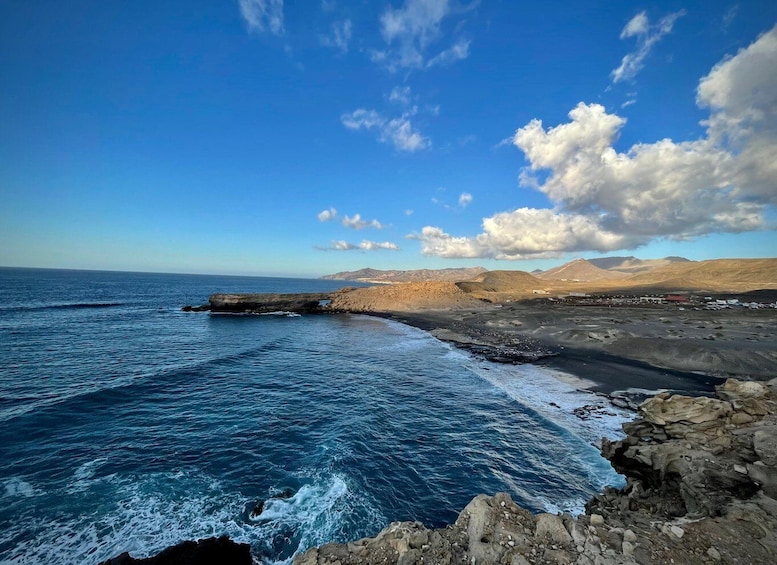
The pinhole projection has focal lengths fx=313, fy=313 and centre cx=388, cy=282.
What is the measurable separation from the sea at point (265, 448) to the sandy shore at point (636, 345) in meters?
5.04

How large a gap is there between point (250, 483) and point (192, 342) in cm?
3383

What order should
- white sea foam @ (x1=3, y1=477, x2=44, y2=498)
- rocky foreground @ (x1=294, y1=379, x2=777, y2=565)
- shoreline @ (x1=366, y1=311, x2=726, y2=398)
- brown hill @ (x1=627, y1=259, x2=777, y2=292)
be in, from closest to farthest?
1. rocky foreground @ (x1=294, y1=379, x2=777, y2=565)
2. white sea foam @ (x1=3, y1=477, x2=44, y2=498)
3. shoreline @ (x1=366, y1=311, x2=726, y2=398)
4. brown hill @ (x1=627, y1=259, x2=777, y2=292)

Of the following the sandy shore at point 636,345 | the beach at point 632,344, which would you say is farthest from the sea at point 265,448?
the beach at point 632,344

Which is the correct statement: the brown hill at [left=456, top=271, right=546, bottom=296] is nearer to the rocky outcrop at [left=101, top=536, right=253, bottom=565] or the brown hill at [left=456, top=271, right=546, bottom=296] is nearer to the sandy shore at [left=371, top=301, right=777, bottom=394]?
the sandy shore at [left=371, top=301, right=777, bottom=394]

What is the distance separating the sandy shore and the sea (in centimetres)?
504

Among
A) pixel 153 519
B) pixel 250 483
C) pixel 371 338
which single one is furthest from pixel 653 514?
pixel 371 338

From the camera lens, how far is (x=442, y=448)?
15859mm

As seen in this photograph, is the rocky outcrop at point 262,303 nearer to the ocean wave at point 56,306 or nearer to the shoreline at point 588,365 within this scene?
the ocean wave at point 56,306

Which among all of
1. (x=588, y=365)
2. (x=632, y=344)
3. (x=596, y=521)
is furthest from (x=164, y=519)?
(x=632, y=344)

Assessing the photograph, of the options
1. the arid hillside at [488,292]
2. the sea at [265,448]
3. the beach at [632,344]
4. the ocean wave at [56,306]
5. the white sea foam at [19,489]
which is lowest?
the sea at [265,448]

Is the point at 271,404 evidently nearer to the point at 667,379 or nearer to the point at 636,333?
the point at 667,379

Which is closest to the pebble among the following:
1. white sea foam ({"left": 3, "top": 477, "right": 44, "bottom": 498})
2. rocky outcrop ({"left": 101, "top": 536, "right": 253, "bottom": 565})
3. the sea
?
the sea

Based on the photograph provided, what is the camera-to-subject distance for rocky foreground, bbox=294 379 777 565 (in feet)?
21.2

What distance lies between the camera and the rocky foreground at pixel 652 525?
6473mm
